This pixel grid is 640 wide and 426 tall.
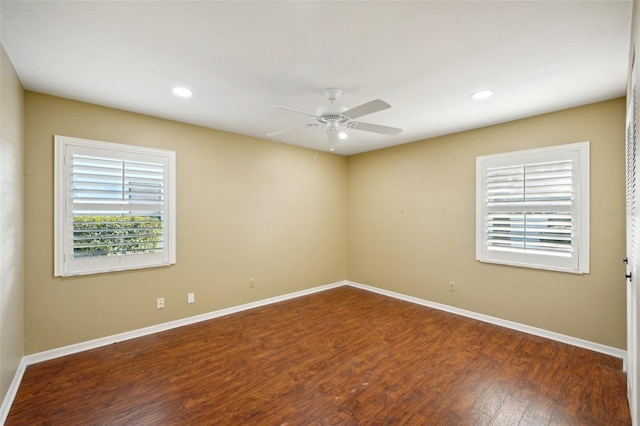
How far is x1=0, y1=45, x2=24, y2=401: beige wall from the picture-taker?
199cm

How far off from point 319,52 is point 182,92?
147 cm

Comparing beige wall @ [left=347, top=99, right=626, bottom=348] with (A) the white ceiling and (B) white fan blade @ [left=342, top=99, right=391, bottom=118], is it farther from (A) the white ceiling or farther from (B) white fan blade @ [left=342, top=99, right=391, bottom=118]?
(B) white fan blade @ [left=342, top=99, right=391, bottom=118]

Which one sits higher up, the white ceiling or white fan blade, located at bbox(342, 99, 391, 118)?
the white ceiling

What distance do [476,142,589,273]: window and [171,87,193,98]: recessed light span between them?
141 inches

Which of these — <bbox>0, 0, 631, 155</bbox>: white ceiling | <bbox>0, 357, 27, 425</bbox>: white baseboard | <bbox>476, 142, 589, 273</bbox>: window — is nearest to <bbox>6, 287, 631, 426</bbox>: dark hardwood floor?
<bbox>0, 357, 27, 425</bbox>: white baseboard

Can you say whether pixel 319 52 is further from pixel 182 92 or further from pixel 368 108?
pixel 182 92

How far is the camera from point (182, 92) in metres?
2.71

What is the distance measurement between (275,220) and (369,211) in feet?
5.81

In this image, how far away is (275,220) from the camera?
461cm

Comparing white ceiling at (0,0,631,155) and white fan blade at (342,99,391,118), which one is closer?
white ceiling at (0,0,631,155)

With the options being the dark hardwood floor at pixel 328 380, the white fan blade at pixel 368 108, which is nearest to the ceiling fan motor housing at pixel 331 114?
the white fan blade at pixel 368 108

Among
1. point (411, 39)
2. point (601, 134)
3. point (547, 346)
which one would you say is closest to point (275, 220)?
point (411, 39)

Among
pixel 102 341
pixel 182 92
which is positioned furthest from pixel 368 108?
pixel 102 341

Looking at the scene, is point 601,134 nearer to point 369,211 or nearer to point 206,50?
point 369,211
